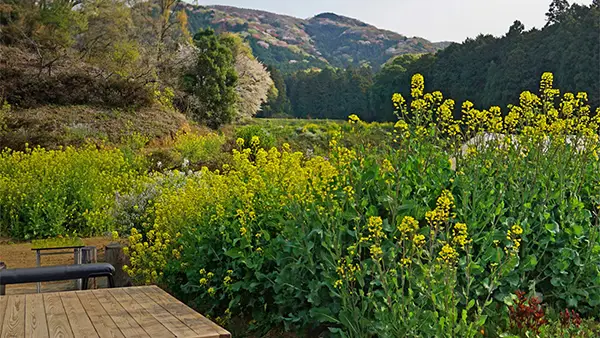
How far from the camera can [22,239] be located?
7188mm

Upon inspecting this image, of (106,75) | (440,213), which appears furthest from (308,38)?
(440,213)

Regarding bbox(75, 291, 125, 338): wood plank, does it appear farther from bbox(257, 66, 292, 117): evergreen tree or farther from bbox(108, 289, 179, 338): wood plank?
bbox(257, 66, 292, 117): evergreen tree

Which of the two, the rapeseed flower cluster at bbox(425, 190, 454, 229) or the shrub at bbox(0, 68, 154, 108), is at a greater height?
the rapeseed flower cluster at bbox(425, 190, 454, 229)

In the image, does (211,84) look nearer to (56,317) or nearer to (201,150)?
(201,150)

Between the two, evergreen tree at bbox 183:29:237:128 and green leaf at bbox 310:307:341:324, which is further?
evergreen tree at bbox 183:29:237:128

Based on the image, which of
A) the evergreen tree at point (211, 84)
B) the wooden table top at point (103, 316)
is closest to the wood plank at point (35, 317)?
the wooden table top at point (103, 316)

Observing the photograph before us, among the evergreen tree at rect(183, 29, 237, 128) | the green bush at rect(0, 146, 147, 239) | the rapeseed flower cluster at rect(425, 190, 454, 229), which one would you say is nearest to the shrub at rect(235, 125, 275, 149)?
the evergreen tree at rect(183, 29, 237, 128)

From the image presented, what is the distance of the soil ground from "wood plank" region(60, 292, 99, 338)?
2.49 metres

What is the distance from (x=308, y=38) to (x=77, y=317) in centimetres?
8569

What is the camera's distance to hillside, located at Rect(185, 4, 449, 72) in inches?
2564

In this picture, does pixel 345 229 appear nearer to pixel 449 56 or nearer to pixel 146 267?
pixel 146 267

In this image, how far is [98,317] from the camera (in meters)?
2.47

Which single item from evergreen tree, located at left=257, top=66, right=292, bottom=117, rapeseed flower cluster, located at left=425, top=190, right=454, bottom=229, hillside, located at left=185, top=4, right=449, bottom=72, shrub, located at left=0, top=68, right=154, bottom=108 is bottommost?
evergreen tree, located at left=257, top=66, right=292, bottom=117

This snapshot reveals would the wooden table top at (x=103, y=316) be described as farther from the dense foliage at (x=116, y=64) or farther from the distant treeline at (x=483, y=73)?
the distant treeline at (x=483, y=73)
